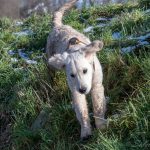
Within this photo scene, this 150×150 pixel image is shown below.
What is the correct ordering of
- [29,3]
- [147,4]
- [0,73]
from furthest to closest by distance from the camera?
1. [29,3]
2. [147,4]
3. [0,73]

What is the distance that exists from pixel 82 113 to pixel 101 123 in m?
0.25

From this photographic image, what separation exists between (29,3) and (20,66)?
1009 centimetres

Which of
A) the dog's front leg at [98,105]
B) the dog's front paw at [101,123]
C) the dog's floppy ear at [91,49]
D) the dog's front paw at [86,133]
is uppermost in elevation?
the dog's floppy ear at [91,49]

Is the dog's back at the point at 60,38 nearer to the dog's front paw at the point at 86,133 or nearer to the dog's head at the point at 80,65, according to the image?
the dog's head at the point at 80,65

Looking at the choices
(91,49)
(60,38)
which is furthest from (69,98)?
(91,49)

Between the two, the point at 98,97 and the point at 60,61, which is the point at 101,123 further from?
the point at 60,61

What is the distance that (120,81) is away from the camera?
20.4 ft

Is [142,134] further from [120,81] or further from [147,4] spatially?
[147,4]

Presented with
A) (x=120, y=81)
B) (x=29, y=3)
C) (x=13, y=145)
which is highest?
(x=120, y=81)

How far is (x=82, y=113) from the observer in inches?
212

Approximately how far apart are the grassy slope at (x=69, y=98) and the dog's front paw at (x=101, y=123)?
0.17ft

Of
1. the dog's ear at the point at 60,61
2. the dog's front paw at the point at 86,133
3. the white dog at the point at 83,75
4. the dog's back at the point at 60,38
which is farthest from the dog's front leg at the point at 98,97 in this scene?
the dog's back at the point at 60,38

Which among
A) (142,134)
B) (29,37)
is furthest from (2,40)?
(142,134)

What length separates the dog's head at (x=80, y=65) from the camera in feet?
16.6
